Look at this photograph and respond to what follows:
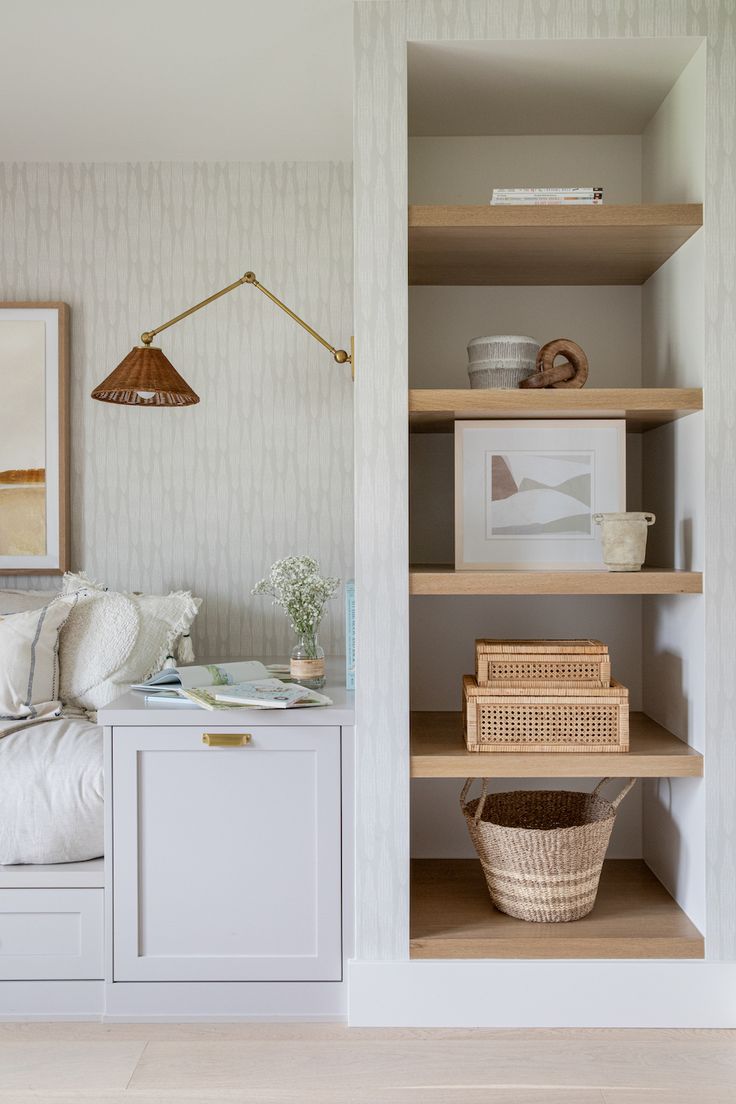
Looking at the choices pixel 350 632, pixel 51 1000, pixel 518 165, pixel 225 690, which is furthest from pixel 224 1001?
pixel 518 165

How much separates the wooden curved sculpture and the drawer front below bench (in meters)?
1.65

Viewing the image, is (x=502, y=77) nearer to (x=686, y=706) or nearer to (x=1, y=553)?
(x=686, y=706)

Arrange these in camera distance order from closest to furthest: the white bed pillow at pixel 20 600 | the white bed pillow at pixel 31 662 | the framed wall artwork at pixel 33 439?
1. the white bed pillow at pixel 31 662
2. the white bed pillow at pixel 20 600
3. the framed wall artwork at pixel 33 439

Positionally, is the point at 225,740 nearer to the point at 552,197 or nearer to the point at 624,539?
the point at 624,539

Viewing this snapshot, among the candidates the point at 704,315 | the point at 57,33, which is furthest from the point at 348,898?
the point at 57,33

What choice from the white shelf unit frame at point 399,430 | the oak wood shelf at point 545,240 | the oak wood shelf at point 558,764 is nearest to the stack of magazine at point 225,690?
the white shelf unit frame at point 399,430

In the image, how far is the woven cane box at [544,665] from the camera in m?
2.21

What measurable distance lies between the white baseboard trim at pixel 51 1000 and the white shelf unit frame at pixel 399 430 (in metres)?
0.64

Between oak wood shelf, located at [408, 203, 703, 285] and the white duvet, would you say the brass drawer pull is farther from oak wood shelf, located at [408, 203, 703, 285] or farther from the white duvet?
oak wood shelf, located at [408, 203, 703, 285]

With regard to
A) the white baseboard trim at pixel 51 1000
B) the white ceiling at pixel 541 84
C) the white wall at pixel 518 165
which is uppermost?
the white ceiling at pixel 541 84

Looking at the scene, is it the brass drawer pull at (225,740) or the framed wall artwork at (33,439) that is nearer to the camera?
the brass drawer pull at (225,740)

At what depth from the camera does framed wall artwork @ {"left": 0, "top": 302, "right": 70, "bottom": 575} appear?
300 cm

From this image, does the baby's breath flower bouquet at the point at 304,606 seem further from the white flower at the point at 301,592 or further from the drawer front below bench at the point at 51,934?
the drawer front below bench at the point at 51,934

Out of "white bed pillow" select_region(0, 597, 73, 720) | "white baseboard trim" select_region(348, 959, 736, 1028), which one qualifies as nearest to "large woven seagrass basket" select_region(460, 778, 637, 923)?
"white baseboard trim" select_region(348, 959, 736, 1028)
